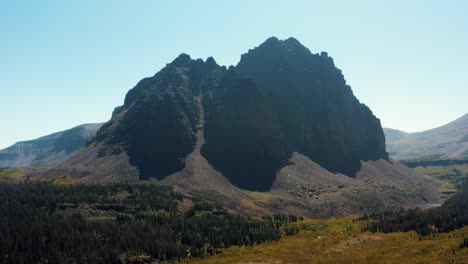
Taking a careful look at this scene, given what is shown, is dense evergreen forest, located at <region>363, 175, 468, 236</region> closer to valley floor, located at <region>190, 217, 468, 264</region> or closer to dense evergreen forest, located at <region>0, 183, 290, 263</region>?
valley floor, located at <region>190, 217, 468, 264</region>

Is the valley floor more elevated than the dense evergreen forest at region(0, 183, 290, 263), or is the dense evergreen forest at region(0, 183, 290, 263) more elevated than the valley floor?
the dense evergreen forest at region(0, 183, 290, 263)

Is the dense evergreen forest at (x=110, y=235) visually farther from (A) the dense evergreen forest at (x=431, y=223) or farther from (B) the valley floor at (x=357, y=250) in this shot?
(A) the dense evergreen forest at (x=431, y=223)

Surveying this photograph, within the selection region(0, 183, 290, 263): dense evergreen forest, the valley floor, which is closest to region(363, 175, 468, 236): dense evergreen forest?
the valley floor

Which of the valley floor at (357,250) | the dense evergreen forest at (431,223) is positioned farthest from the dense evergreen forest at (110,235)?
the dense evergreen forest at (431,223)

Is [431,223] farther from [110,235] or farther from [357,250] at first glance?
[110,235]

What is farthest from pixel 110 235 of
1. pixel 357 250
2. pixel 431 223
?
pixel 431 223

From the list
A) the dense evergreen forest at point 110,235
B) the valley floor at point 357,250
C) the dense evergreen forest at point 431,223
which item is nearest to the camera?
the valley floor at point 357,250

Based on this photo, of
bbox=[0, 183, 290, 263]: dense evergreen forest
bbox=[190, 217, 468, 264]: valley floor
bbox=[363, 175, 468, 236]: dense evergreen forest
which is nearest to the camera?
bbox=[190, 217, 468, 264]: valley floor

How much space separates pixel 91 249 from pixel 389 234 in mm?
125428

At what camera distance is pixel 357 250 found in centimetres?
15138

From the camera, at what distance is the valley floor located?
13325 centimetres

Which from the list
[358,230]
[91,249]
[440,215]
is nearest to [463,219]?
[440,215]

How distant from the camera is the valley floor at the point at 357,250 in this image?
13325 cm

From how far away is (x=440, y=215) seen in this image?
621ft
